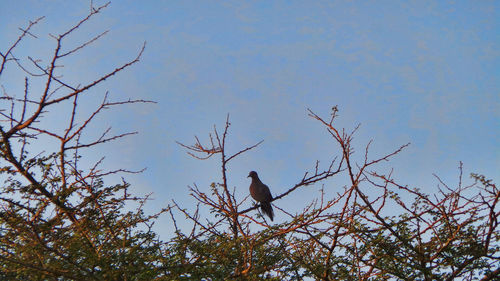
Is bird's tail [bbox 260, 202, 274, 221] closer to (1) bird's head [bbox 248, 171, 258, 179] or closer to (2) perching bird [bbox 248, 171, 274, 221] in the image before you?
(2) perching bird [bbox 248, 171, 274, 221]

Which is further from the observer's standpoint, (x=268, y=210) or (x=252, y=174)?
(x=252, y=174)

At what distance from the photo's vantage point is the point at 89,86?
3.66 meters

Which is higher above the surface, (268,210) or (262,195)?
(262,195)

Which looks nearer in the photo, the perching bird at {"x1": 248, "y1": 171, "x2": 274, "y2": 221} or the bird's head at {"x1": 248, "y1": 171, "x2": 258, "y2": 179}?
the perching bird at {"x1": 248, "y1": 171, "x2": 274, "y2": 221}

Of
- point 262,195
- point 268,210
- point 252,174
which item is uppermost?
point 252,174

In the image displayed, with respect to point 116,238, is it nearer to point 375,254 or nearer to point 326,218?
point 326,218

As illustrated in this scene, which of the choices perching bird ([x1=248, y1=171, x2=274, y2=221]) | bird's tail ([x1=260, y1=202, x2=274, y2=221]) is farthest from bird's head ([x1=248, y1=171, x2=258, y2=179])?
bird's tail ([x1=260, y1=202, x2=274, y2=221])

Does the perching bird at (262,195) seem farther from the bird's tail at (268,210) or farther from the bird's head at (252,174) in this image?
the bird's head at (252,174)

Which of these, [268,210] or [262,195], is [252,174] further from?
[268,210]

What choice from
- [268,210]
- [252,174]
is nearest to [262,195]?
[268,210]

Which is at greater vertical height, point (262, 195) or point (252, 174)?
point (252, 174)

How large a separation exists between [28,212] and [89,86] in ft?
5.85

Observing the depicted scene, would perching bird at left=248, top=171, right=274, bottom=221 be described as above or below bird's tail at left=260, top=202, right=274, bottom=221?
above

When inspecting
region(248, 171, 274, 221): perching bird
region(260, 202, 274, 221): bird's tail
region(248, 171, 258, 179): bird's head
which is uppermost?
region(248, 171, 258, 179): bird's head
